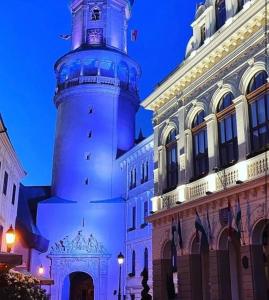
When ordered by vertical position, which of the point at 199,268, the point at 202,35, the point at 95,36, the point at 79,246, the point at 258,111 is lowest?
the point at 199,268

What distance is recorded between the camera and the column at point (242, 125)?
19.7m

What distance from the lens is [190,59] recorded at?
78.2 feet

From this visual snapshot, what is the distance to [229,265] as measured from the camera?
21047 mm

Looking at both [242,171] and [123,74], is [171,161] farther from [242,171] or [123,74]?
[123,74]

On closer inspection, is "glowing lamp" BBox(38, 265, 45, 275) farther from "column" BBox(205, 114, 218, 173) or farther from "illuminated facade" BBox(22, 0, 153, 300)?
"column" BBox(205, 114, 218, 173)

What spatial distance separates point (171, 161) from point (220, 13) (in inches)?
323

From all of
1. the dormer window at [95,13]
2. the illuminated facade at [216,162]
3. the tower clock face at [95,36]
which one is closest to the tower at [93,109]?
the tower clock face at [95,36]

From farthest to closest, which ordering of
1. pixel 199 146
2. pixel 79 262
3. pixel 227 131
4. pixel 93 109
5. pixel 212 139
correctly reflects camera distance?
1. pixel 93 109
2. pixel 79 262
3. pixel 199 146
4. pixel 212 139
5. pixel 227 131

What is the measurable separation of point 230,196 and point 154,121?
32.4ft

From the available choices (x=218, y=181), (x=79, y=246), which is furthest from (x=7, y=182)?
(x=79, y=246)

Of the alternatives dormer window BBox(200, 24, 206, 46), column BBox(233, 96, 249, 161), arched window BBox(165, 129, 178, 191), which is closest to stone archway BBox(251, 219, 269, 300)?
column BBox(233, 96, 249, 161)

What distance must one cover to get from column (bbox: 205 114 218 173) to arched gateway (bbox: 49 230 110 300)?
23823 millimetres

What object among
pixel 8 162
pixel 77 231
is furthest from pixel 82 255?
pixel 8 162

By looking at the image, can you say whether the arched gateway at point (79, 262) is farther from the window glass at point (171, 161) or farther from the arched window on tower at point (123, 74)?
the window glass at point (171, 161)
